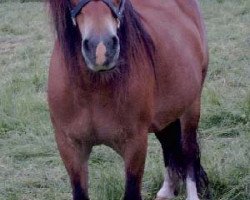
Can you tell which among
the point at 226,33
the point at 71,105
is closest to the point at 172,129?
the point at 71,105

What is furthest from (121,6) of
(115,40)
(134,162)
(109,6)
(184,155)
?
(184,155)

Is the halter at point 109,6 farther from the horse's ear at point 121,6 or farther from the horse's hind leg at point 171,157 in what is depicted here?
the horse's hind leg at point 171,157

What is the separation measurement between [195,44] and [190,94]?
15.0 inches

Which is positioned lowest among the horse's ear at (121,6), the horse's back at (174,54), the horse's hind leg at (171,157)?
the horse's hind leg at (171,157)

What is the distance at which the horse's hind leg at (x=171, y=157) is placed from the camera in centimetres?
427

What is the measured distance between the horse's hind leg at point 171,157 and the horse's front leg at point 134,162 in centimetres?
86

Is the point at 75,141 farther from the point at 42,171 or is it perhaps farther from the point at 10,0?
the point at 10,0

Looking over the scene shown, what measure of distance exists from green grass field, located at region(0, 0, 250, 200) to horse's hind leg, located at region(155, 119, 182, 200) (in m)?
0.10

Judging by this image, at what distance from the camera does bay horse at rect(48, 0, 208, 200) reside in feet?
9.22

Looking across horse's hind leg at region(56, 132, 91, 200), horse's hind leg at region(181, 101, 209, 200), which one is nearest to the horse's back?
horse's hind leg at region(181, 101, 209, 200)

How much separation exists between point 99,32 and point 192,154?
1.81 metres

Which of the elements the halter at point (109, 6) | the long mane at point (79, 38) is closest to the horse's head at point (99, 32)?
the halter at point (109, 6)

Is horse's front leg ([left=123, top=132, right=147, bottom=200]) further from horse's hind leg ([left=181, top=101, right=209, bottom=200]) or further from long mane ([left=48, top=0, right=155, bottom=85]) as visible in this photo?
horse's hind leg ([left=181, top=101, right=209, bottom=200])

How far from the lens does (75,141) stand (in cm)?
329
